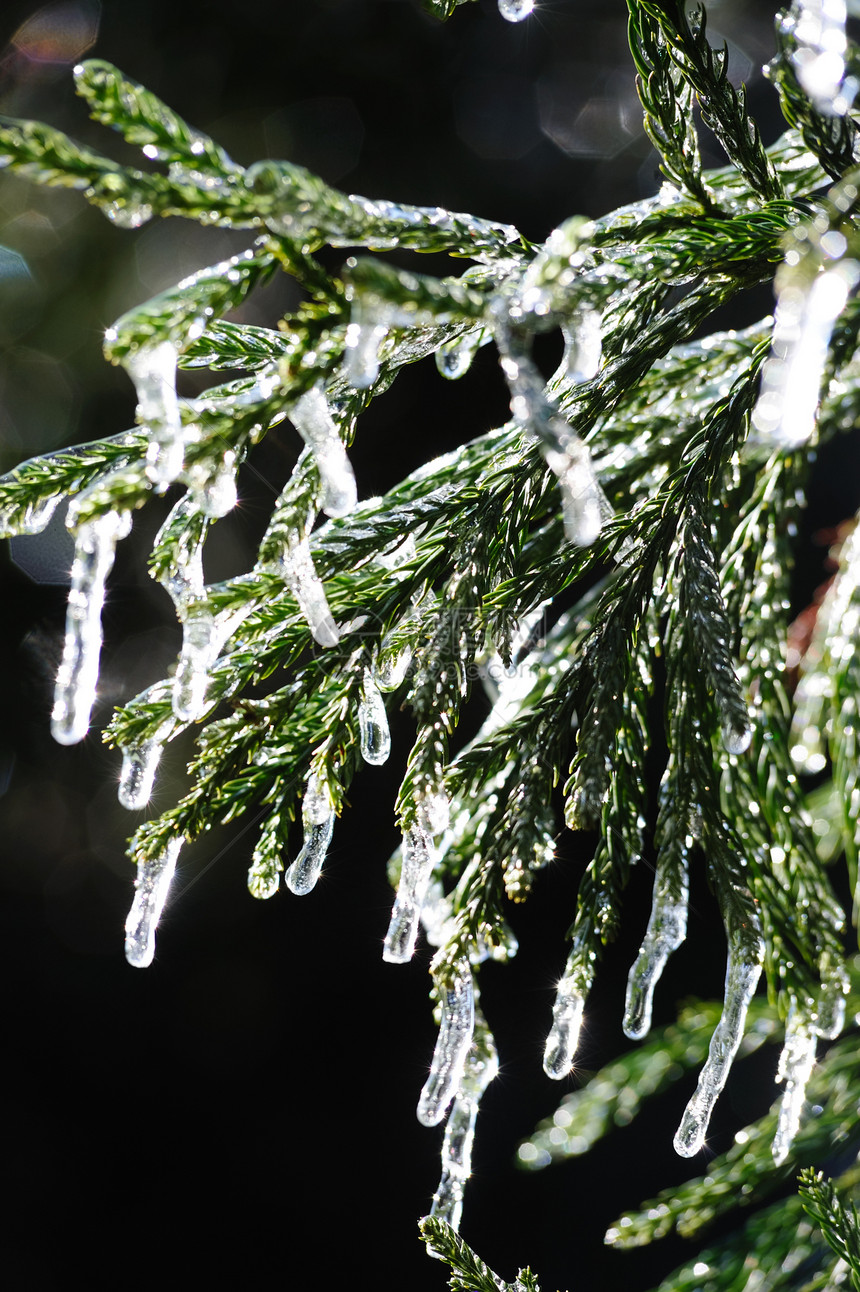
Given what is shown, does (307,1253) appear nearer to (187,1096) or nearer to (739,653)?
(187,1096)

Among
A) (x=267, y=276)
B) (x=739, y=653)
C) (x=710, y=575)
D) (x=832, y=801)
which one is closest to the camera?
(x=267, y=276)

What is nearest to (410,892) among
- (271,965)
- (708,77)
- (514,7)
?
(708,77)

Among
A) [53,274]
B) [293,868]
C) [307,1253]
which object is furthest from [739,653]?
[307,1253]

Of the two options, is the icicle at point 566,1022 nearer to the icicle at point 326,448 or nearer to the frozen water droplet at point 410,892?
the frozen water droplet at point 410,892

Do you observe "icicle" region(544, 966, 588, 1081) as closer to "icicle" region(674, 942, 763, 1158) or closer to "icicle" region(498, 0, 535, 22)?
"icicle" region(674, 942, 763, 1158)

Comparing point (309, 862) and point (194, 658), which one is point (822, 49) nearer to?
point (194, 658)

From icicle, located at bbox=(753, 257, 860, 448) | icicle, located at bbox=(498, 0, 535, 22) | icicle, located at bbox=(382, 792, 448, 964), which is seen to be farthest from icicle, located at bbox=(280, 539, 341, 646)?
icicle, located at bbox=(498, 0, 535, 22)
